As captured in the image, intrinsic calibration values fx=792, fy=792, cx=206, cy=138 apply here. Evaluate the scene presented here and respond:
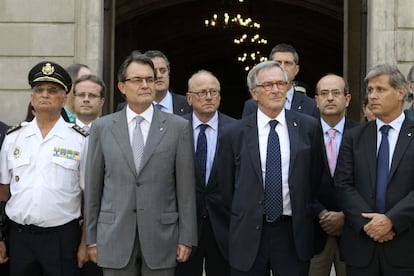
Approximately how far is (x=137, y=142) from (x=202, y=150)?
0.90m

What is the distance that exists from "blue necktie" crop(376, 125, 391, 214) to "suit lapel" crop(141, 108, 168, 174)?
138 cm

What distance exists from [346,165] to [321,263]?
0.99m

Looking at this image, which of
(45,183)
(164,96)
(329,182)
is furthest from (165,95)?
(45,183)

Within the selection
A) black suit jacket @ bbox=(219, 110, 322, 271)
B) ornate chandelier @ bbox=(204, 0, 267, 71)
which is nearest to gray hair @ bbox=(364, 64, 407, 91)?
black suit jacket @ bbox=(219, 110, 322, 271)

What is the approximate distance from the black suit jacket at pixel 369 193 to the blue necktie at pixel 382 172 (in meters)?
0.03

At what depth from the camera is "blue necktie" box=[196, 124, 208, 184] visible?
5.66 meters

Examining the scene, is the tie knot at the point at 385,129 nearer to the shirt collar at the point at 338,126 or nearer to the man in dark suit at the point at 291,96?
the shirt collar at the point at 338,126

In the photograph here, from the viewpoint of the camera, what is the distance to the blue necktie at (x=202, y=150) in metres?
5.66

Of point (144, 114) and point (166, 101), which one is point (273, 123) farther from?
point (166, 101)

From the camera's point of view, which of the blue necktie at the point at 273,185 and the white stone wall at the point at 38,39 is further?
the white stone wall at the point at 38,39

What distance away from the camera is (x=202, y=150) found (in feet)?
18.8

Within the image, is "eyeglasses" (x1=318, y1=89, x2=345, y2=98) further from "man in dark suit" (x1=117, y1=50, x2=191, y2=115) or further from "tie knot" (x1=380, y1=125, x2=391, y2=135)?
"man in dark suit" (x1=117, y1=50, x2=191, y2=115)

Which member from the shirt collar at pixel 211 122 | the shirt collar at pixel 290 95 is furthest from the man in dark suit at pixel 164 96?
the shirt collar at pixel 290 95

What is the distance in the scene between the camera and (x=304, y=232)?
4988 mm
